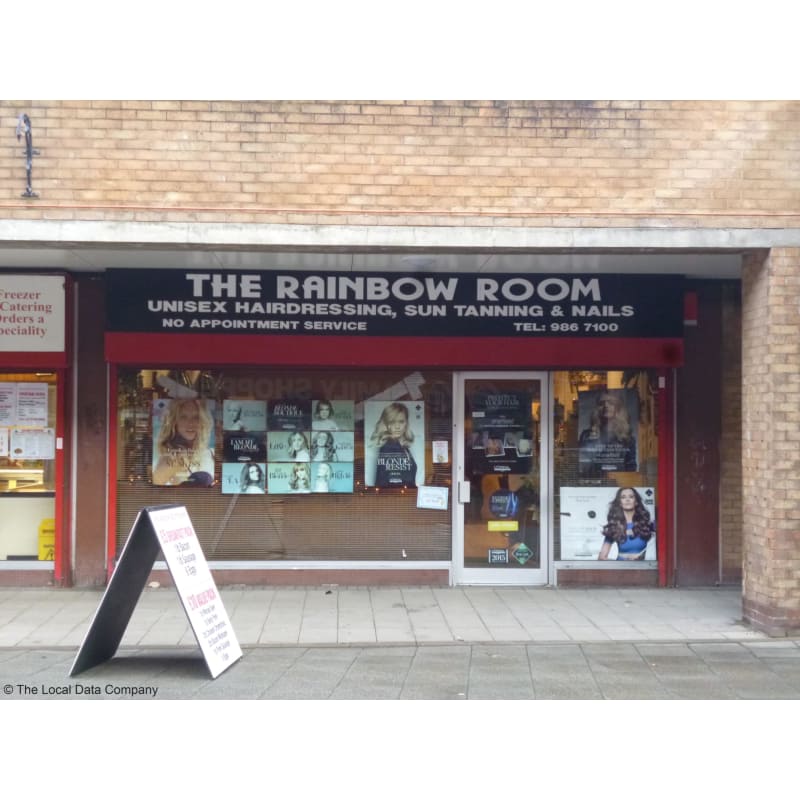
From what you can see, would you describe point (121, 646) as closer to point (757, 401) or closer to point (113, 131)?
point (113, 131)

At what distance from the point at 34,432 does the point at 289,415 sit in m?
2.79

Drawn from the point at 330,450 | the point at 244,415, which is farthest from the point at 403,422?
the point at 244,415

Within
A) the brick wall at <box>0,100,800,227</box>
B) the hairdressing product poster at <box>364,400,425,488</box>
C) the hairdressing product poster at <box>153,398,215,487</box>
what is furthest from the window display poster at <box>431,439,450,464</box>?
the brick wall at <box>0,100,800,227</box>

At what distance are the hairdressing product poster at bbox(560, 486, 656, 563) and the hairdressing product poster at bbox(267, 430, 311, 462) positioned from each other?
2939 mm

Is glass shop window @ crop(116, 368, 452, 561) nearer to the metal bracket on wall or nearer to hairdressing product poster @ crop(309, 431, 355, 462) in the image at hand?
hairdressing product poster @ crop(309, 431, 355, 462)

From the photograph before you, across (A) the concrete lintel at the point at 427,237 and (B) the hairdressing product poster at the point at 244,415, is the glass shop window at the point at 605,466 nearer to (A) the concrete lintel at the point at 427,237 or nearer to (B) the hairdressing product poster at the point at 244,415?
(A) the concrete lintel at the point at 427,237

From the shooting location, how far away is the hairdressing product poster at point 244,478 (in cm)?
1098

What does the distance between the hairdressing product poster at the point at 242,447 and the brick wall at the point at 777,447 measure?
523 centimetres

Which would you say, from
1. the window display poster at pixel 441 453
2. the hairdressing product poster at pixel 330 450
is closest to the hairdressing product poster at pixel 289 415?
the hairdressing product poster at pixel 330 450

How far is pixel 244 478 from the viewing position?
11.0m

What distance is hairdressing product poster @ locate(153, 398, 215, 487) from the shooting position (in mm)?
10961

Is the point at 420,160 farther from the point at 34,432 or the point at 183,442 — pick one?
the point at 34,432

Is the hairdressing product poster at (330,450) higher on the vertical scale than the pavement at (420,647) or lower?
higher

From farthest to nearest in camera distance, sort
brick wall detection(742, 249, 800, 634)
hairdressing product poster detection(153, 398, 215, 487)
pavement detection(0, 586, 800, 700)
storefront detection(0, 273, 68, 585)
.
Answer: hairdressing product poster detection(153, 398, 215, 487), storefront detection(0, 273, 68, 585), brick wall detection(742, 249, 800, 634), pavement detection(0, 586, 800, 700)
